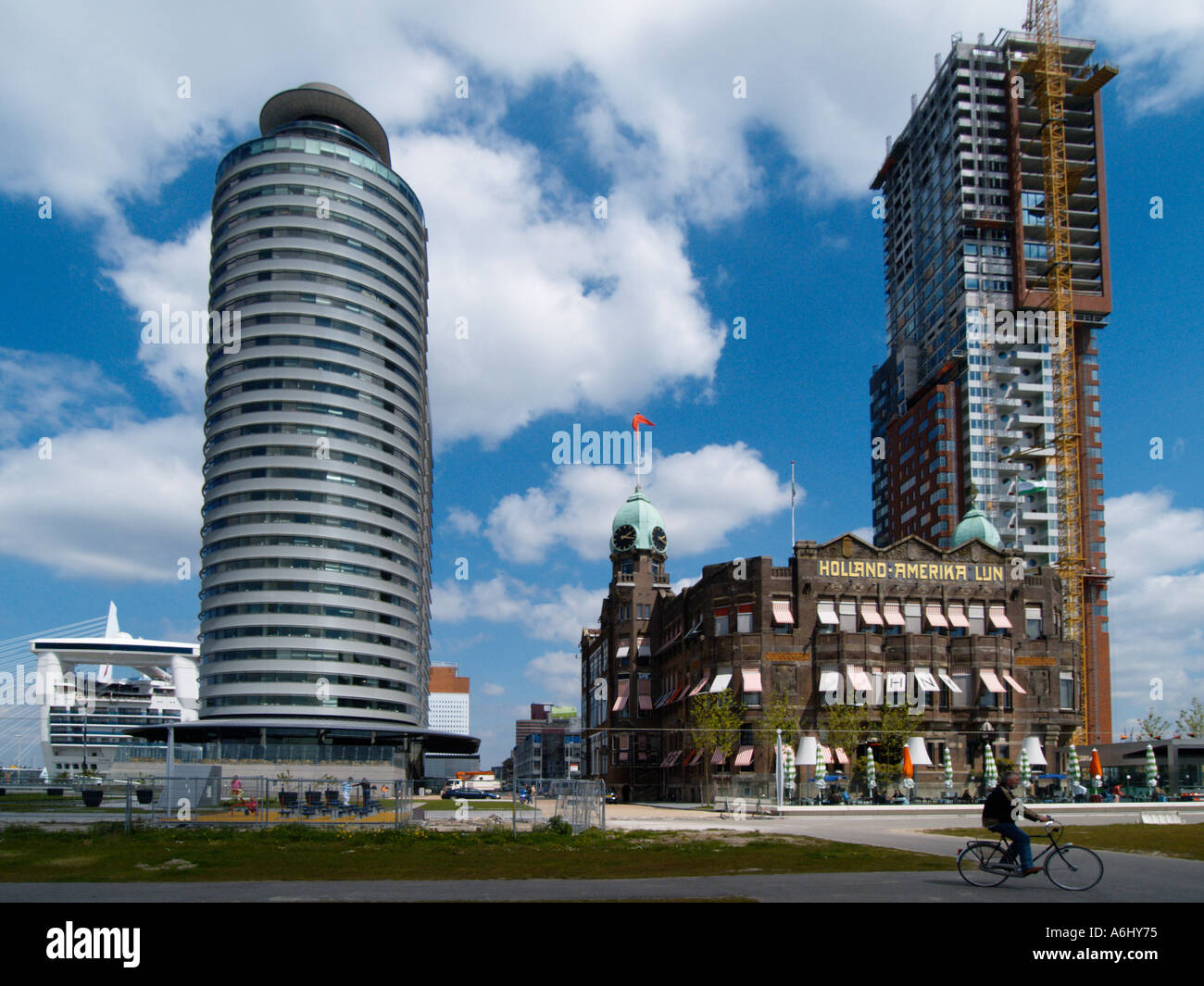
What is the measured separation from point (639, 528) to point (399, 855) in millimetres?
91679

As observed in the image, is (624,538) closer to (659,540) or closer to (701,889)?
(659,540)

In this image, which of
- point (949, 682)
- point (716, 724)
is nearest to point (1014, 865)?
point (716, 724)

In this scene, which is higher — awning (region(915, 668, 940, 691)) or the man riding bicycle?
the man riding bicycle

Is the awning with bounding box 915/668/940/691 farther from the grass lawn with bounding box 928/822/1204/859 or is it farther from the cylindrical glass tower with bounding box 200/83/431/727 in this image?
the cylindrical glass tower with bounding box 200/83/431/727

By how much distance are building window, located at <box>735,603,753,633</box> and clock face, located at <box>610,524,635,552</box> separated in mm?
35719

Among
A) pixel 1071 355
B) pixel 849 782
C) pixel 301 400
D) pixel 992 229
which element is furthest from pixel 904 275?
pixel 849 782

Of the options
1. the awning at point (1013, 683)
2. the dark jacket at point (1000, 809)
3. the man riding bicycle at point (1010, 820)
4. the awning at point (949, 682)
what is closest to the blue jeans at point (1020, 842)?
the man riding bicycle at point (1010, 820)

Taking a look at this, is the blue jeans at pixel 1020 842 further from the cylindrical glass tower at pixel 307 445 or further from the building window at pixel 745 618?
the cylindrical glass tower at pixel 307 445

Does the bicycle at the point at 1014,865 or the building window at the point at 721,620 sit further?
the building window at the point at 721,620

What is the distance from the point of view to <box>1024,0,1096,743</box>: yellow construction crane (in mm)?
153750

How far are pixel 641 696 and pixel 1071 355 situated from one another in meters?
93.4

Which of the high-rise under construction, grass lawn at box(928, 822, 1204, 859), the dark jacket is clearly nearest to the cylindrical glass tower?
the high-rise under construction

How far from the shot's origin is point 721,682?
81.0 meters

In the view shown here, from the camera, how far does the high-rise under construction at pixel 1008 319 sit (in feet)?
533
